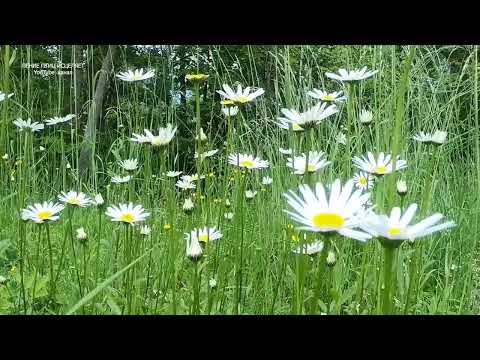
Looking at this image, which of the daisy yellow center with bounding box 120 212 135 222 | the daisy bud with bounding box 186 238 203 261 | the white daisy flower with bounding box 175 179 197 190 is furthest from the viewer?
the white daisy flower with bounding box 175 179 197 190

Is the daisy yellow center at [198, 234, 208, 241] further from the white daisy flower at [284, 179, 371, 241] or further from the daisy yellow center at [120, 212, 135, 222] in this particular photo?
the white daisy flower at [284, 179, 371, 241]

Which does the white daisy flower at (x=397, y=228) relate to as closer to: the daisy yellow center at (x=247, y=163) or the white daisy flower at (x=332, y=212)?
the white daisy flower at (x=332, y=212)

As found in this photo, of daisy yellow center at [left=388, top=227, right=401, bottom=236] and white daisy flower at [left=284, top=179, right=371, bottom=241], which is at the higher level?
white daisy flower at [left=284, top=179, right=371, bottom=241]

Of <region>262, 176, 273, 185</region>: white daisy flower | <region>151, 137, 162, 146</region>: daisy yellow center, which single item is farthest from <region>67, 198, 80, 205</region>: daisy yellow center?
<region>262, 176, 273, 185</region>: white daisy flower

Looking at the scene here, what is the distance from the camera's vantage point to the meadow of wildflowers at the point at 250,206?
806 millimetres

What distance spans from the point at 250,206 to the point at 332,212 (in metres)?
1.01

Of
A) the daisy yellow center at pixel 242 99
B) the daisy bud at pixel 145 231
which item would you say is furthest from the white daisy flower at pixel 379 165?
the daisy bud at pixel 145 231

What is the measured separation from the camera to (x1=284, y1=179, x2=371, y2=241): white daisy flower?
0.49m

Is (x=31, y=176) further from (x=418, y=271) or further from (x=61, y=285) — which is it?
(x=418, y=271)

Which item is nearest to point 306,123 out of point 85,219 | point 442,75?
point 85,219

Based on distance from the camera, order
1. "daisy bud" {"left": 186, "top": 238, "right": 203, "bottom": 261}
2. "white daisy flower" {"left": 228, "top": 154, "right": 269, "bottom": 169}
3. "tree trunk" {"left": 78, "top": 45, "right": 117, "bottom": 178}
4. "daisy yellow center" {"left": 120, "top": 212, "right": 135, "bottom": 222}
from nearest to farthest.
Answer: "daisy bud" {"left": 186, "top": 238, "right": 203, "bottom": 261} → "daisy yellow center" {"left": 120, "top": 212, "right": 135, "bottom": 222} → "white daisy flower" {"left": 228, "top": 154, "right": 269, "bottom": 169} → "tree trunk" {"left": 78, "top": 45, "right": 117, "bottom": 178}
